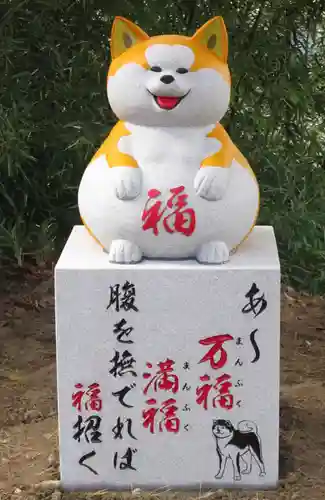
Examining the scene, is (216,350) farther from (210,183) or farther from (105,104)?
(105,104)

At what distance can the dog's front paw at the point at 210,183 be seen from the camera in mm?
2672

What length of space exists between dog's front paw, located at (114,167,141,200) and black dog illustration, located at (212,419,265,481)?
780 mm

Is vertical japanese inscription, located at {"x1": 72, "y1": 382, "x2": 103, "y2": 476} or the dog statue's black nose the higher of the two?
the dog statue's black nose

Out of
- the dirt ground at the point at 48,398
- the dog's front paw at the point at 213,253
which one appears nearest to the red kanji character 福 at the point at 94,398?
the dirt ground at the point at 48,398

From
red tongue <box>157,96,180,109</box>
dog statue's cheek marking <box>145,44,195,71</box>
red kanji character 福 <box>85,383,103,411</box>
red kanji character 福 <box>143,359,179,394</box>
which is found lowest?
red kanji character 福 <box>85,383,103,411</box>

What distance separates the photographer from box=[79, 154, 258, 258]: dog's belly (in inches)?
106

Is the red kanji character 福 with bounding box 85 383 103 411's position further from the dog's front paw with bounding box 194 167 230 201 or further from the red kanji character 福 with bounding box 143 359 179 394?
the dog's front paw with bounding box 194 167 230 201

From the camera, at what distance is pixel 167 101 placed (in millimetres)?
2666

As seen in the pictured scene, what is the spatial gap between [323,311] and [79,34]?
1.98 m

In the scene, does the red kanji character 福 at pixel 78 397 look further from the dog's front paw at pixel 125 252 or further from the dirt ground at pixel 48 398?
the dog's front paw at pixel 125 252

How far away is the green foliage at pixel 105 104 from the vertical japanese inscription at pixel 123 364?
1620 millimetres

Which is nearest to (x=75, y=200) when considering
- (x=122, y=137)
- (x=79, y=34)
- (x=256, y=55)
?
(x=79, y=34)

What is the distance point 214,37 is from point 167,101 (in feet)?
0.90

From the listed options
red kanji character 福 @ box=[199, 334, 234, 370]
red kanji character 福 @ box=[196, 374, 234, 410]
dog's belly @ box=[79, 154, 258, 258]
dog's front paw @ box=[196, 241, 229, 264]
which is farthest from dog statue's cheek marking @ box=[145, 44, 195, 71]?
red kanji character 福 @ box=[196, 374, 234, 410]
